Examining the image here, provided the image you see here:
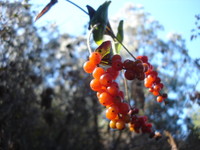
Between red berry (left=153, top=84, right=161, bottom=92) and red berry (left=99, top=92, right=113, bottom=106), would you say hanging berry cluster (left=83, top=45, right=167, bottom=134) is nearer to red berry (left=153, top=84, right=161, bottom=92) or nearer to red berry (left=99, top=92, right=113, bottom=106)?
red berry (left=99, top=92, right=113, bottom=106)

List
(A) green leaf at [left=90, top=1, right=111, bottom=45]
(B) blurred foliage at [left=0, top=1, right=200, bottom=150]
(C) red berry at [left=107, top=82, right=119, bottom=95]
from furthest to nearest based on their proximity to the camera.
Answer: (B) blurred foliage at [left=0, top=1, right=200, bottom=150]
(A) green leaf at [left=90, top=1, right=111, bottom=45]
(C) red berry at [left=107, top=82, right=119, bottom=95]

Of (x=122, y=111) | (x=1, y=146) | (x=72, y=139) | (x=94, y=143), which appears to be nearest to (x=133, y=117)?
(x=122, y=111)

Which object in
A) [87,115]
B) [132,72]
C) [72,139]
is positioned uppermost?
[132,72]

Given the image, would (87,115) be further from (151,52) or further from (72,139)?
(151,52)

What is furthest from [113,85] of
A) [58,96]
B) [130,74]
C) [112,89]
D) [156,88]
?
[58,96]

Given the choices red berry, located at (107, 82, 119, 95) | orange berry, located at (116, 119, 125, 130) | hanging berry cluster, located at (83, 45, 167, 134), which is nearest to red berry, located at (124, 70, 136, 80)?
hanging berry cluster, located at (83, 45, 167, 134)

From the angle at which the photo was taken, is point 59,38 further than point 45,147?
Yes
